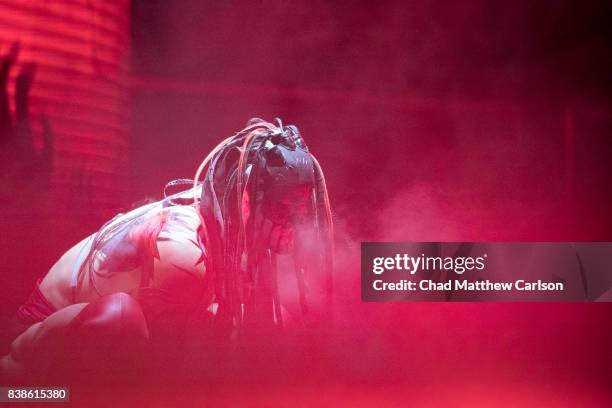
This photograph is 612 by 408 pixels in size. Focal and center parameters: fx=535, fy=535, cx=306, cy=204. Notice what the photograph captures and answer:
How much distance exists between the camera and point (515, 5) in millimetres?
2994

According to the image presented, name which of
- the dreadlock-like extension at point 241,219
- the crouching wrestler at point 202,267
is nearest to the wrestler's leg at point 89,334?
the crouching wrestler at point 202,267

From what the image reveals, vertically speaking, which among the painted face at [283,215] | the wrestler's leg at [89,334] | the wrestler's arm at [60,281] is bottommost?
the wrestler's leg at [89,334]

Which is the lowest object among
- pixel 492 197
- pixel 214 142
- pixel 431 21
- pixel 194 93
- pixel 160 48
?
pixel 492 197

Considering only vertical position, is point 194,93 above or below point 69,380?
above

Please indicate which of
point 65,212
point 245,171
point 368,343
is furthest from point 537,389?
point 65,212

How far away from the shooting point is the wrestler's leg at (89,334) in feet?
9.50

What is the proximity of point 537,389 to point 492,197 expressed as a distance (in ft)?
3.61

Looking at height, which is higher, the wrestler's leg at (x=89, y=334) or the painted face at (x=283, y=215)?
the painted face at (x=283, y=215)

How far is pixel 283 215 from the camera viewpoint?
2941 millimetres

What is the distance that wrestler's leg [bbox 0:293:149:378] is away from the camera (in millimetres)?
2896

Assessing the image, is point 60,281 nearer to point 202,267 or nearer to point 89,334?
point 89,334

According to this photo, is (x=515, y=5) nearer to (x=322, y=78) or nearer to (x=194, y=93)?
(x=322, y=78)

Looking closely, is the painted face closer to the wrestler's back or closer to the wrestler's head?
the wrestler's head

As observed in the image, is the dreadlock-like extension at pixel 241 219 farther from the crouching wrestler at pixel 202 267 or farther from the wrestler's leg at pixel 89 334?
the wrestler's leg at pixel 89 334
